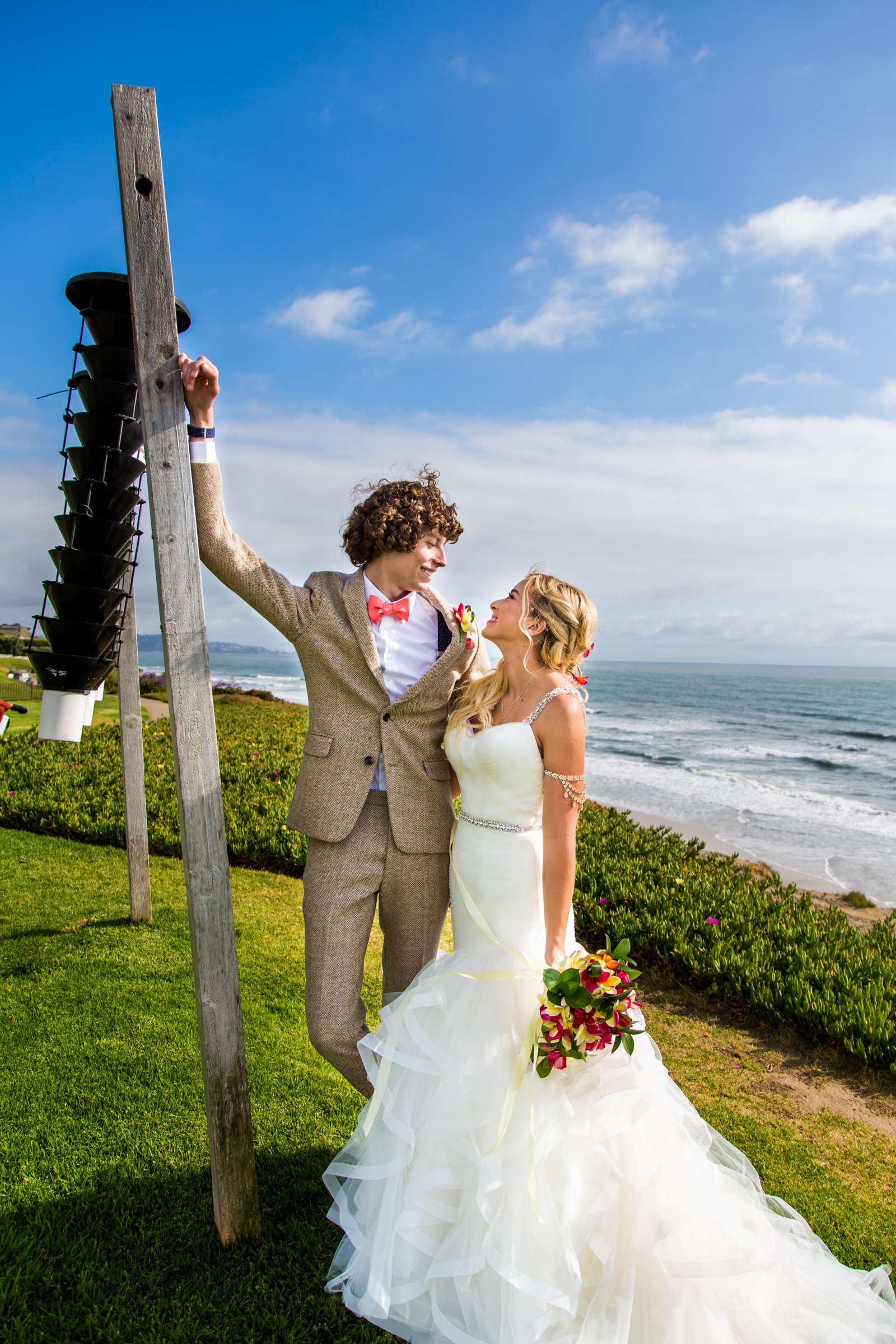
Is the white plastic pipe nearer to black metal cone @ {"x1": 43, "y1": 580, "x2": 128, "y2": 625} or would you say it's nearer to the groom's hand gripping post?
black metal cone @ {"x1": 43, "y1": 580, "x2": 128, "y2": 625}

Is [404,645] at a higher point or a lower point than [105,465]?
lower

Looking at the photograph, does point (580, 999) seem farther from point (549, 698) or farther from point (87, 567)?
point (87, 567)

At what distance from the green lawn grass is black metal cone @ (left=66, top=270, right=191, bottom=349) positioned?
3191mm

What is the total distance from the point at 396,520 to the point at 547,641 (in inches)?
29.5

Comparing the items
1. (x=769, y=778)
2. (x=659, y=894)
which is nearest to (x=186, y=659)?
(x=659, y=894)

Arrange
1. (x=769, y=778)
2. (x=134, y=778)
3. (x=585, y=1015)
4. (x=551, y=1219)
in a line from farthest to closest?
(x=769, y=778), (x=134, y=778), (x=585, y=1015), (x=551, y=1219)

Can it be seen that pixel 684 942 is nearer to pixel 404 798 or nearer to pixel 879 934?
pixel 879 934

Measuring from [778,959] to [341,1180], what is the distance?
360 cm

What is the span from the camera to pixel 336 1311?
2.52 meters

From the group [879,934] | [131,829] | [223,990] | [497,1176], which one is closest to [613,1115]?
[497,1176]

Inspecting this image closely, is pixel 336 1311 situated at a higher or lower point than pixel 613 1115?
lower

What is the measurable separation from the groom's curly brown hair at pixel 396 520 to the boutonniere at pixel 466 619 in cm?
30

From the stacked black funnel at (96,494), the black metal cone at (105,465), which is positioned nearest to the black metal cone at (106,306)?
the stacked black funnel at (96,494)

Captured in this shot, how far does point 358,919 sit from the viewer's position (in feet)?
9.77
